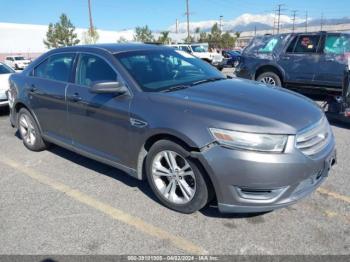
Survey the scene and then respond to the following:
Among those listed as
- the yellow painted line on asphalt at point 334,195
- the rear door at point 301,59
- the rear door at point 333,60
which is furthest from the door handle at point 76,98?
the rear door at point 333,60

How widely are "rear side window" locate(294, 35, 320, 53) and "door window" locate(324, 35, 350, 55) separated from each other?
0.86 ft

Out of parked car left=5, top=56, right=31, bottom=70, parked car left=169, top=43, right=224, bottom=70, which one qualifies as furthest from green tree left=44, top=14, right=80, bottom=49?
parked car left=169, top=43, right=224, bottom=70

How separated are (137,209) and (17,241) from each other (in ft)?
3.72

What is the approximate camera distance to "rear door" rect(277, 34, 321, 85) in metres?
8.78

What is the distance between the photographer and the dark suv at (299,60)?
8.48 meters

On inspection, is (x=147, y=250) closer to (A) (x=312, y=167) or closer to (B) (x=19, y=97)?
(A) (x=312, y=167)

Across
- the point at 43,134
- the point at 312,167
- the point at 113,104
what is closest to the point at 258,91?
the point at 312,167

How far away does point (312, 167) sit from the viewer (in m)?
3.05

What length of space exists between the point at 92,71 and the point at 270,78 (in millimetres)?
6273

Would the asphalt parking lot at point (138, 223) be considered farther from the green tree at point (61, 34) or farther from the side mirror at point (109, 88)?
the green tree at point (61, 34)

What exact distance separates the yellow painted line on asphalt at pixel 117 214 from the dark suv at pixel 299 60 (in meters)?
6.59

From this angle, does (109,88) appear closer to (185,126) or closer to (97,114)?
(97,114)

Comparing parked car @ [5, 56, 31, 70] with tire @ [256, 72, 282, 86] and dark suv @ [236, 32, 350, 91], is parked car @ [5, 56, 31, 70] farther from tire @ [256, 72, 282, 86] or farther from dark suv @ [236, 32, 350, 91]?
tire @ [256, 72, 282, 86]

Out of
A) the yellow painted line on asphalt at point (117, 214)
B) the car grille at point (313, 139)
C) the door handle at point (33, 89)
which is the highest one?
the door handle at point (33, 89)
